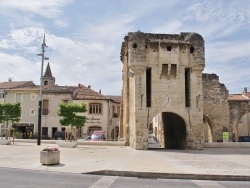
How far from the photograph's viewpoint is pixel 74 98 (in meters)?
42.8

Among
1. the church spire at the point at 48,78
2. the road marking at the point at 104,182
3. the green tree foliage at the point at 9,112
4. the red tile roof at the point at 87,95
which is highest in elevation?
the church spire at the point at 48,78

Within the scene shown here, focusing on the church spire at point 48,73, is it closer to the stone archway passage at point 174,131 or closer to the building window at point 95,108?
the building window at point 95,108

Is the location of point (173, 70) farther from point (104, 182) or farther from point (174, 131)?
point (104, 182)

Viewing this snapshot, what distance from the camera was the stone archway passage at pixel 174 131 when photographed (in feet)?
83.7

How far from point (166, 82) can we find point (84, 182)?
15.7m

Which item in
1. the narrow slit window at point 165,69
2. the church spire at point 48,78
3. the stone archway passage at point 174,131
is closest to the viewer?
the narrow slit window at point 165,69

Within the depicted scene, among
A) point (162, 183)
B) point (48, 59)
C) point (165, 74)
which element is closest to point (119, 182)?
point (162, 183)

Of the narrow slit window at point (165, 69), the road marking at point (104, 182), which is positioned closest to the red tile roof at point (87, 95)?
the narrow slit window at point (165, 69)

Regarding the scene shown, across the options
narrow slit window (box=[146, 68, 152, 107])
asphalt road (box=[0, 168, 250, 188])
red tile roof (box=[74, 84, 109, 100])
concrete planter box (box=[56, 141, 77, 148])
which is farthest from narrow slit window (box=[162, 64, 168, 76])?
red tile roof (box=[74, 84, 109, 100])

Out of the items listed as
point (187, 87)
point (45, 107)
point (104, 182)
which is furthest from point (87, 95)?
point (104, 182)

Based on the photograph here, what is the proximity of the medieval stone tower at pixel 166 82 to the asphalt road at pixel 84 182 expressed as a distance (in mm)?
12768

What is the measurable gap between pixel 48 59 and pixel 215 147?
1480 cm

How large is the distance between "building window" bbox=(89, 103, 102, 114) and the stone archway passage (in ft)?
46.5

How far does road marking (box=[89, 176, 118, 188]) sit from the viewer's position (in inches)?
349
